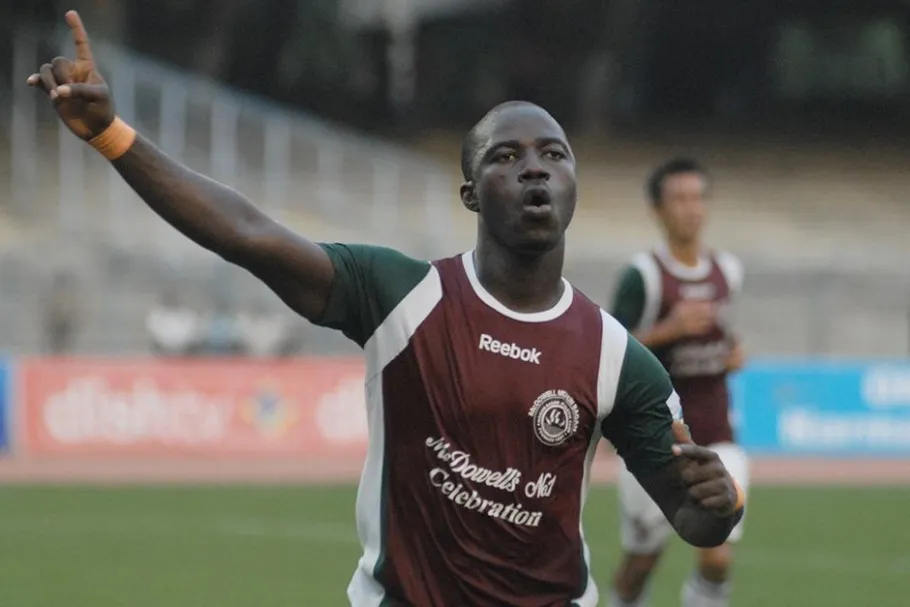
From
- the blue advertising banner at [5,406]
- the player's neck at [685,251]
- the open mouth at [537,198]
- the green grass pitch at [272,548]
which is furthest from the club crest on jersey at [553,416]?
the blue advertising banner at [5,406]

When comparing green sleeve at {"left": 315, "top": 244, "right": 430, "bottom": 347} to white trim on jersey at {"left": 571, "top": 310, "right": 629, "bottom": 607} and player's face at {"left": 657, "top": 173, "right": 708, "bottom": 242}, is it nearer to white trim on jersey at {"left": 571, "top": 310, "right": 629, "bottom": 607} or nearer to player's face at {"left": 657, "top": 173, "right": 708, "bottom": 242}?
white trim on jersey at {"left": 571, "top": 310, "right": 629, "bottom": 607}

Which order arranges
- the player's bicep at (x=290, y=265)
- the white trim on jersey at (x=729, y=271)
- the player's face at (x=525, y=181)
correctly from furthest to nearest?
the white trim on jersey at (x=729, y=271) → the player's face at (x=525, y=181) → the player's bicep at (x=290, y=265)

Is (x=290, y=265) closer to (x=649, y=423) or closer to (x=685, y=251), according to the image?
(x=649, y=423)

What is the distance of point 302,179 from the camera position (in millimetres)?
28406

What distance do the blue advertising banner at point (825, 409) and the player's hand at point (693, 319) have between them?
12.4 m

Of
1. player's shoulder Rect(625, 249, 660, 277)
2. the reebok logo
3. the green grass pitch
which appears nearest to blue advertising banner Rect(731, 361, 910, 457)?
the green grass pitch

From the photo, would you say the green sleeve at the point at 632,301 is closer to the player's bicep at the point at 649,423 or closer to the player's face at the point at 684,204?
the player's face at the point at 684,204

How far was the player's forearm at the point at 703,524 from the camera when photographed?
465 cm

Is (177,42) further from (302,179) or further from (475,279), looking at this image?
→ (475,279)

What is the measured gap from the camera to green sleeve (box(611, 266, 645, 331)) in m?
9.23

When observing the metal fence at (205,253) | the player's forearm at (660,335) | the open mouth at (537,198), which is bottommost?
the metal fence at (205,253)

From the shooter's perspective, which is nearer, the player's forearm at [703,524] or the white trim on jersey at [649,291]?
the player's forearm at [703,524]

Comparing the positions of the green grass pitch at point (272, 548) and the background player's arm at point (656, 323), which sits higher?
the background player's arm at point (656, 323)

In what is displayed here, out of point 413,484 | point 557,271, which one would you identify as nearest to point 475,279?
point 557,271
